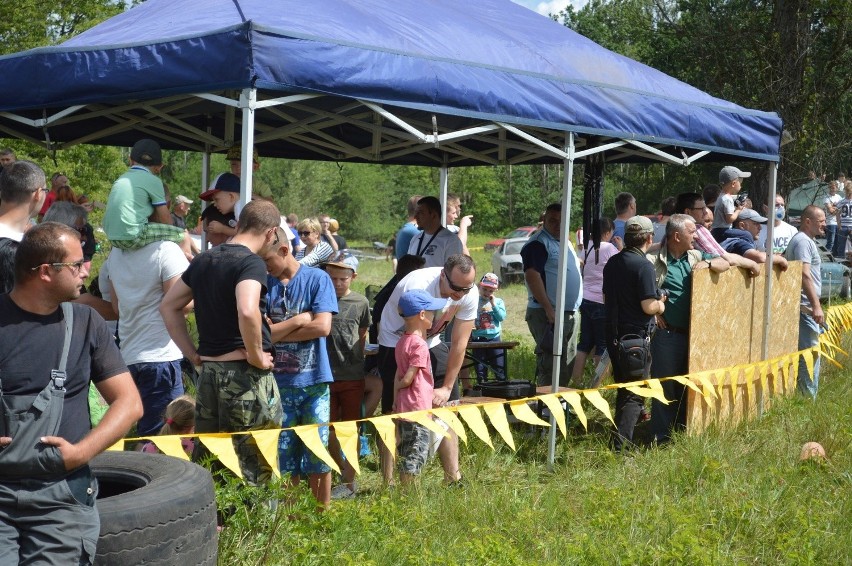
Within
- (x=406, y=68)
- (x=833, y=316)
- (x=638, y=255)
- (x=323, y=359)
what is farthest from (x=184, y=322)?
(x=833, y=316)

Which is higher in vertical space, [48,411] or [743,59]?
[743,59]

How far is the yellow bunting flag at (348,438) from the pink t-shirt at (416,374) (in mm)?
556

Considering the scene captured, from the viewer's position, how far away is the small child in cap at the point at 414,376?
19.5 ft

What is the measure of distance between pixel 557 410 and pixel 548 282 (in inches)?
84.5

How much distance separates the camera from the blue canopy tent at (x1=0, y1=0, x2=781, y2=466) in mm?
5254

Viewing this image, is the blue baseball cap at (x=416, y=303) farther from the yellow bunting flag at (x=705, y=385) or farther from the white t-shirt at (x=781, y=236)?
the white t-shirt at (x=781, y=236)

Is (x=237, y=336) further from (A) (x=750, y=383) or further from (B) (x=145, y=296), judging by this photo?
(A) (x=750, y=383)

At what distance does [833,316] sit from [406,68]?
7.74m

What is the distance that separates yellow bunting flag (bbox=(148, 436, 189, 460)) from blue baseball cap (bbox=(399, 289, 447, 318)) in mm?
1601

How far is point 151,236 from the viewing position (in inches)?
232

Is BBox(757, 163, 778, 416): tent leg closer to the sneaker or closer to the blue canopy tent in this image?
the blue canopy tent

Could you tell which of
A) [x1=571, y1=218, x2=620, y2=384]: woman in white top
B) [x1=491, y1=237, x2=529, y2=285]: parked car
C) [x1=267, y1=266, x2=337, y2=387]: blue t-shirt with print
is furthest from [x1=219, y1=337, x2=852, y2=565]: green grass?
[x1=491, y1=237, x2=529, y2=285]: parked car

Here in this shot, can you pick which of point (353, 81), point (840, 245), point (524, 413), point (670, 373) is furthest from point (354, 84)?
point (840, 245)

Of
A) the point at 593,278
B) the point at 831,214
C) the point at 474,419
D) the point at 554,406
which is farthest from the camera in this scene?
the point at 831,214
